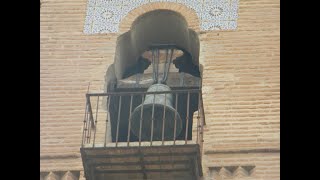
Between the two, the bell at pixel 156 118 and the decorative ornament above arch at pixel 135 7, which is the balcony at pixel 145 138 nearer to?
the bell at pixel 156 118

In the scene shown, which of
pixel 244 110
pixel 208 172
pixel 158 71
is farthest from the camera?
pixel 158 71

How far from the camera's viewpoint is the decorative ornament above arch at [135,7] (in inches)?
396

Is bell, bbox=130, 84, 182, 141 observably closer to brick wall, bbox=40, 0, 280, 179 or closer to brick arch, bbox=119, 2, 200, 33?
brick wall, bbox=40, 0, 280, 179

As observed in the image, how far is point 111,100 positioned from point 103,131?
559mm

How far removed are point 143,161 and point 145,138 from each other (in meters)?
0.60

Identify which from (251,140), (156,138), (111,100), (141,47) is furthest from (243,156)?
(141,47)

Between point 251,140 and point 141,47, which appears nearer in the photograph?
point 251,140

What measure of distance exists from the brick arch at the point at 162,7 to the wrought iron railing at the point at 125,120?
78 cm

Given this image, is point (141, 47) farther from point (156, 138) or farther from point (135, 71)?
point (156, 138)

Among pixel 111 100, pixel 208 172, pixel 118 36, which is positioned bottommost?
pixel 208 172

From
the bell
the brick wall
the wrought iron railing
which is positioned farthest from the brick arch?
the bell

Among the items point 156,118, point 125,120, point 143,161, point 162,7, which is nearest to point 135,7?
point 162,7

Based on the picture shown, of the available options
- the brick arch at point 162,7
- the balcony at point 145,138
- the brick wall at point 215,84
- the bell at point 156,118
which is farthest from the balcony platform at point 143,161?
the brick arch at point 162,7

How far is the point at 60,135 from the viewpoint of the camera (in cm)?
911
